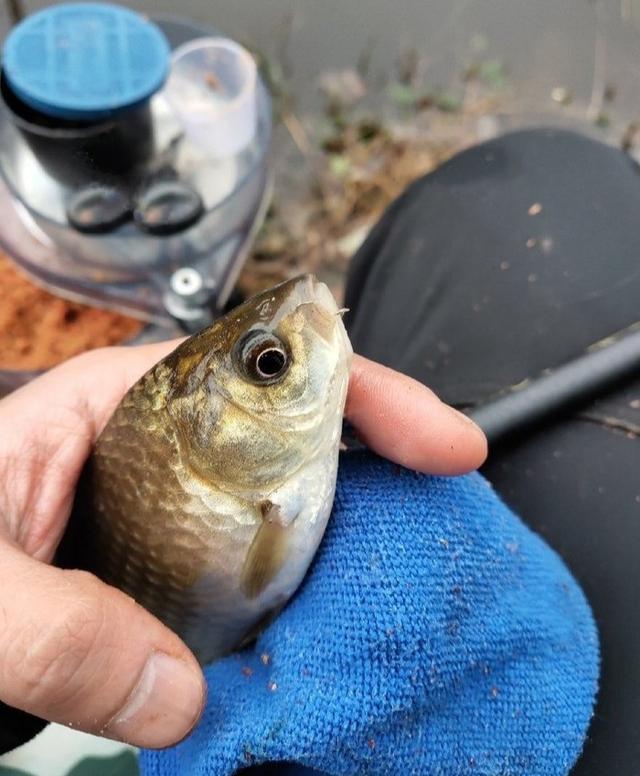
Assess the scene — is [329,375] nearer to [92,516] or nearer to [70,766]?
[92,516]

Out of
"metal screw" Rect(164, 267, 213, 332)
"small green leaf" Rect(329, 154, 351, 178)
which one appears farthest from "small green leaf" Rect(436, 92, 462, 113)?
"metal screw" Rect(164, 267, 213, 332)


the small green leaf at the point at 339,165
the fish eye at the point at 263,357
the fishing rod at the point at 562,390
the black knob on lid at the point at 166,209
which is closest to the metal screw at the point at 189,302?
the black knob on lid at the point at 166,209

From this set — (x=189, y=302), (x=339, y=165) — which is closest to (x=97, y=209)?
(x=189, y=302)

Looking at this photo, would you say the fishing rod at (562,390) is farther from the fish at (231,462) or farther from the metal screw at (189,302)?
the metal screw at (189,302)

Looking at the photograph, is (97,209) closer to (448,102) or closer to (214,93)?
(214,93)

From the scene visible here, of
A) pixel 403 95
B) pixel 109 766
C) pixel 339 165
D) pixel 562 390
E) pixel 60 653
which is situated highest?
pixel 562 390

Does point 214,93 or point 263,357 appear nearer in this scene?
point 263,357

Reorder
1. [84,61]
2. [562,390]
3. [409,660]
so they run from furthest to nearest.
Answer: [84,61] < [562,390] < [409,660]
